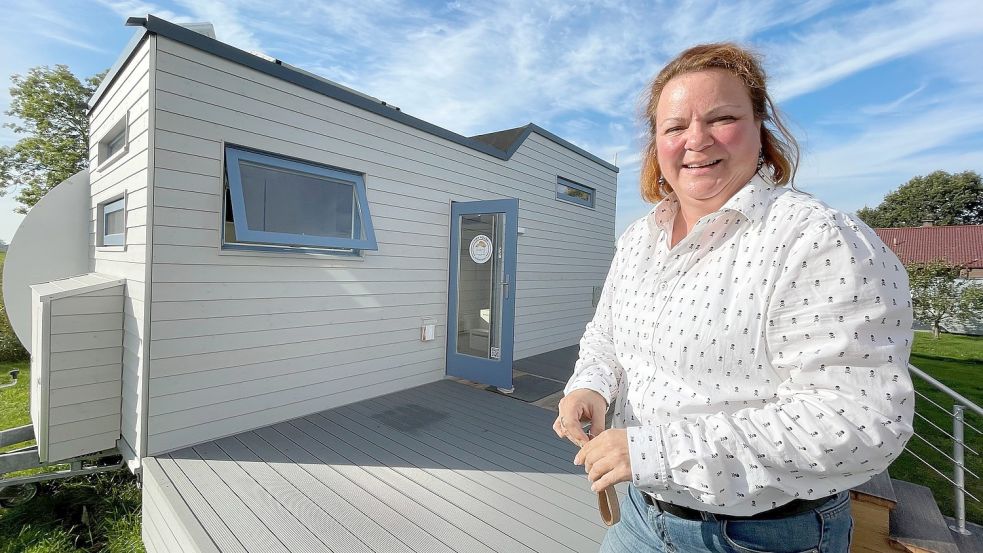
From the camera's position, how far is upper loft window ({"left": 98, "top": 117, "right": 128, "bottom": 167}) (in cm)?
335

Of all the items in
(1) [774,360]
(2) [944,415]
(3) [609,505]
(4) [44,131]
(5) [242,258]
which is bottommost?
(2) [944,415]

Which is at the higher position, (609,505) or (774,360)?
(774,360)

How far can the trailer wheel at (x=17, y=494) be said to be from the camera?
3.22m

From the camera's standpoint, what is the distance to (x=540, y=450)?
3.03 metres

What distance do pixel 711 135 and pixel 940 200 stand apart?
41785 millimetres

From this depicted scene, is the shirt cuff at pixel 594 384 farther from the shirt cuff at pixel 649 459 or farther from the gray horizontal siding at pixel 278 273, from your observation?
the gray horizontal siding at pixel 278 273

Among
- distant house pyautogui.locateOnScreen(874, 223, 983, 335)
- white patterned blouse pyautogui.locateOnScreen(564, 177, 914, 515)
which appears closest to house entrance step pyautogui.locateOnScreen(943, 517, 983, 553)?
white patterned blouse pyautogui.locateOnScreen(564, 177, 914, 515)

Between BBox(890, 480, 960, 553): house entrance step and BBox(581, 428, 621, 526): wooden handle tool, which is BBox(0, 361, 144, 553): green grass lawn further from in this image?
BBox(890, 480, 960, 553): house entrance step

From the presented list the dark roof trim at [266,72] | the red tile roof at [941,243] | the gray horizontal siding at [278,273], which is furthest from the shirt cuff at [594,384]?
the red tile roof at [941,243]

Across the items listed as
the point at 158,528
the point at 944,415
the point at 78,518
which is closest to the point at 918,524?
the point at 158,528

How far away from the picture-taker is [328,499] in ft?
7.67

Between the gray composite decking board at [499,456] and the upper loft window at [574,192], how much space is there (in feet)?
14.3

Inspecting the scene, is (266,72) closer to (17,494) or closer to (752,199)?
(752,199)

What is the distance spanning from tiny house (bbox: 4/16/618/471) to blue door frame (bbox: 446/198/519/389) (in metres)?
0.02
